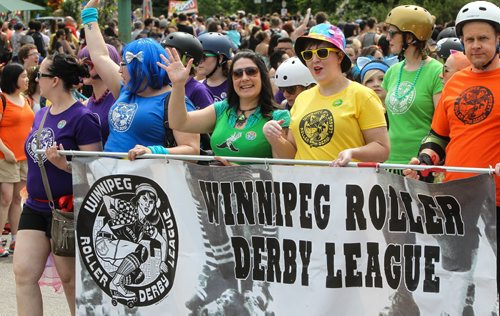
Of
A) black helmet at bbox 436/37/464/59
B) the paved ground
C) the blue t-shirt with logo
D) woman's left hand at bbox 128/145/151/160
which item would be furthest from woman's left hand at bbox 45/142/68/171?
black helmet at bbox 436/37/464/59

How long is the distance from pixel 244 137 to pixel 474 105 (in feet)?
4.77

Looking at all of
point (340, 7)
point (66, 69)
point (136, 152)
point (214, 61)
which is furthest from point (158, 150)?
point (340, 7)

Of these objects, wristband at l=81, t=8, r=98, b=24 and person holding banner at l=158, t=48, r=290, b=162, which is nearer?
person holding banner at l=158, t=48, r=290, b=162

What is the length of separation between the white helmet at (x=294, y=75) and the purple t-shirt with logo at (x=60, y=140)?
5.14 ft

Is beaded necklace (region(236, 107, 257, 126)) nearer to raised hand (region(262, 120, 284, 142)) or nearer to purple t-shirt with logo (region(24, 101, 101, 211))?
raised hand (region(262, 120, 284, 142))

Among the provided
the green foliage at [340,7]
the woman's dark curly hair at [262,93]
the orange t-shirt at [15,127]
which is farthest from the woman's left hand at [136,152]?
the green foliage at [340,7]

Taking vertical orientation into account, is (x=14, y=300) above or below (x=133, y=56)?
below

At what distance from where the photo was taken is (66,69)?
6734mm

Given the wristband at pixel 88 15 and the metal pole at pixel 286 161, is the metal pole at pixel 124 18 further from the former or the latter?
the metal pole at pixel 286 161

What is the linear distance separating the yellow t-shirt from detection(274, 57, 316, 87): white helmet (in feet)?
5.33

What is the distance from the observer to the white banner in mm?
4934

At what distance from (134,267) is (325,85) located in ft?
5.07

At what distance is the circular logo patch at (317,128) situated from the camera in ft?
18.5

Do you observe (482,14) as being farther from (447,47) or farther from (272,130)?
(447,47)
